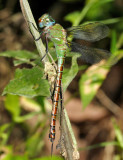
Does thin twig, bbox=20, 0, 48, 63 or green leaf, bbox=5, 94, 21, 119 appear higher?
green leaf, bbox=5, 94, 21, 119

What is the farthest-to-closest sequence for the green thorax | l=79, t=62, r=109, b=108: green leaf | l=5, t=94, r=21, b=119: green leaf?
l=5, t=94, r=21, b=119: green leaf, l=79, t=62, r=109, b=108: green leaf, the green thorax

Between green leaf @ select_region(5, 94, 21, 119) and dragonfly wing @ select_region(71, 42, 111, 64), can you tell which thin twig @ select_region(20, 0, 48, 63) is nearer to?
dragonfly wing @ select_region(71, 42, 111, 64)

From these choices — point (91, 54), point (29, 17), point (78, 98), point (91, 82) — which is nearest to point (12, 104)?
point (91, 82)

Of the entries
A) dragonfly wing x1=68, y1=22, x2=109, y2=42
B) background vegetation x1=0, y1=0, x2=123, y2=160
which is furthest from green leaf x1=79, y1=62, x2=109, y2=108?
background vegetation x1=0, y1=0, x2=123, y2=160

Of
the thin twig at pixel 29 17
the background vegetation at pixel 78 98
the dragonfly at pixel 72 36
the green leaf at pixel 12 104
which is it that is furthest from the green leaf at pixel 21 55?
the background vegetation at pixel 78 98

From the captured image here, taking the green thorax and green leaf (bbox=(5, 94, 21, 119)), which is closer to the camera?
the green thorax

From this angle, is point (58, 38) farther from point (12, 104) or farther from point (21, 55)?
point (12, 104)
